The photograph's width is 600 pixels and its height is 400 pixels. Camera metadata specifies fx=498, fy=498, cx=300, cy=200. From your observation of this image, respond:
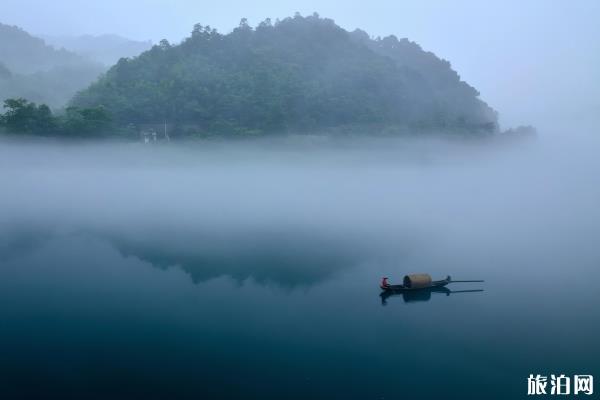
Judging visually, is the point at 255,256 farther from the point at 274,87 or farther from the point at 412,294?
the point at 274,87

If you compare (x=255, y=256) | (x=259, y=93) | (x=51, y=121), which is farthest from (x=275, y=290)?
(x=259, y=93)

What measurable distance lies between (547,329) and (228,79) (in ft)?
94.4

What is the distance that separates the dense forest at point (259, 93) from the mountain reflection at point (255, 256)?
15334 mm

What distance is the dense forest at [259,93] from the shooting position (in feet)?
103

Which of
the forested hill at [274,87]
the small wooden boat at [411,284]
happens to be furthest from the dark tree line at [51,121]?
the small wooden boat at [411,284]

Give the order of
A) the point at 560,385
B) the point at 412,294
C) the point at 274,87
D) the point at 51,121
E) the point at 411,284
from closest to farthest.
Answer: the point at 560,385 → the point at 411,284 → the point at 412,294 → the point at 51,121 → the point at 274,87

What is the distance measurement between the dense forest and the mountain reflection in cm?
1533

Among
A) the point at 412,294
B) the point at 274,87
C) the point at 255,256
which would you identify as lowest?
the point at 412,294

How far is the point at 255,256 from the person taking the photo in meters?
16.1

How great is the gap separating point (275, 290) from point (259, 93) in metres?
24.2

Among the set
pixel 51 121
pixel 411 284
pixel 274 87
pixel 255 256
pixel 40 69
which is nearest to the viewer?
pixel 411 284

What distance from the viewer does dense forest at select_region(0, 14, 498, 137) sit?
1238 inches

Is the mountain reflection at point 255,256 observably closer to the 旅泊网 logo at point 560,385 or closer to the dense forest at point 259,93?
the 旅泊网 logo at point 560,385

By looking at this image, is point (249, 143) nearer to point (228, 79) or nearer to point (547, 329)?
point (228, 79)
